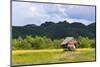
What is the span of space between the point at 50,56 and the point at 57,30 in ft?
1.08

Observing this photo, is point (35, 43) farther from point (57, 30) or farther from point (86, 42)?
point (86, 42)

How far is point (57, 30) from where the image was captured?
9.54 ft

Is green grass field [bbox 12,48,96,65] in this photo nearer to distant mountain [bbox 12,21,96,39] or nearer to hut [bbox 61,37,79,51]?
hut [bbox 61,37,79,51]

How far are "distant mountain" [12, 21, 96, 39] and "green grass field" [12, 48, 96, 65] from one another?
19 cm

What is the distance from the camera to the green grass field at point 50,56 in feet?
8.89

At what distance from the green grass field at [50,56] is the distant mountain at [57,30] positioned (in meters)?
0.19

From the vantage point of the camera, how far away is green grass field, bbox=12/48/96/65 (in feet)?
8.89

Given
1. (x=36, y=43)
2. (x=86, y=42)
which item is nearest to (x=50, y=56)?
(x=36, y=43)

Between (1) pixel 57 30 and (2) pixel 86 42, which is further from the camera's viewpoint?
(2) pixel 86 42

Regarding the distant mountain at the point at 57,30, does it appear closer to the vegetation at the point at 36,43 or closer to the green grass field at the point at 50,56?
the vegetation at the point at 36,43

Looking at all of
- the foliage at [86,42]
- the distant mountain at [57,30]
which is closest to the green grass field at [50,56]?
the foliage at [86,42]

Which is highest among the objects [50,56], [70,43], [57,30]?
[57,30]

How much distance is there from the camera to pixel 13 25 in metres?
2.68

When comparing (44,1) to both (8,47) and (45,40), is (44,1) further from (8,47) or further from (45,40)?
(8,47)
